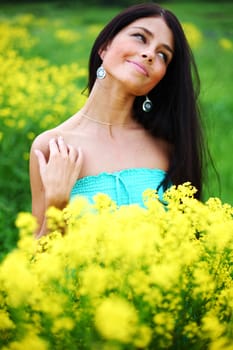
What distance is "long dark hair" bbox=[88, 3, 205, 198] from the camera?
7.38ft

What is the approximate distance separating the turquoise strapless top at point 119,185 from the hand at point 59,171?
12 centimetres

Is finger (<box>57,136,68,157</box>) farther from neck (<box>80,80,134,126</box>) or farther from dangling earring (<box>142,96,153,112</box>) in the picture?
dangling earring (<box>142,96,153,112</box>)

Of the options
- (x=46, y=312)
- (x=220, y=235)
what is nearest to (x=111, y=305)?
(x=46, y=312)

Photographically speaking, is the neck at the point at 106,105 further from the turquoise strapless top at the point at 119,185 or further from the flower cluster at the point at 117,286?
the flower cluster at the point at 117,286

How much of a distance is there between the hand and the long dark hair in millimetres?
351

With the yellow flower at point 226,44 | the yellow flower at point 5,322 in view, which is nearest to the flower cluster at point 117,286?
the yellow flower at point 5,322

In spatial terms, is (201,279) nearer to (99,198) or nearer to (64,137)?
(99,198)

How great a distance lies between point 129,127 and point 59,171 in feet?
1.57

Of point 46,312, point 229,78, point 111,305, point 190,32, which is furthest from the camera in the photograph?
point 190,32

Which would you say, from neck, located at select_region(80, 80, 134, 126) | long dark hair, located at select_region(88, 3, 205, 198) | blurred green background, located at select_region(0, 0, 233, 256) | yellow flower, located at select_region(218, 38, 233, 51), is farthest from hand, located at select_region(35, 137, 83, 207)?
yellow flower, located at select_region(218, 38, 233, 51)

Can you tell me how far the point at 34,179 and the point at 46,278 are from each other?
1.07m

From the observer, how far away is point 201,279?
1203 mm

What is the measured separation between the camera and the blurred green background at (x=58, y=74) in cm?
387

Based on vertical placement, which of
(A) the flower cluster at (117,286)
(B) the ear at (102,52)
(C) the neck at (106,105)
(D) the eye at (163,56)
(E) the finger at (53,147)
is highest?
(B) the ear at (102,52)
